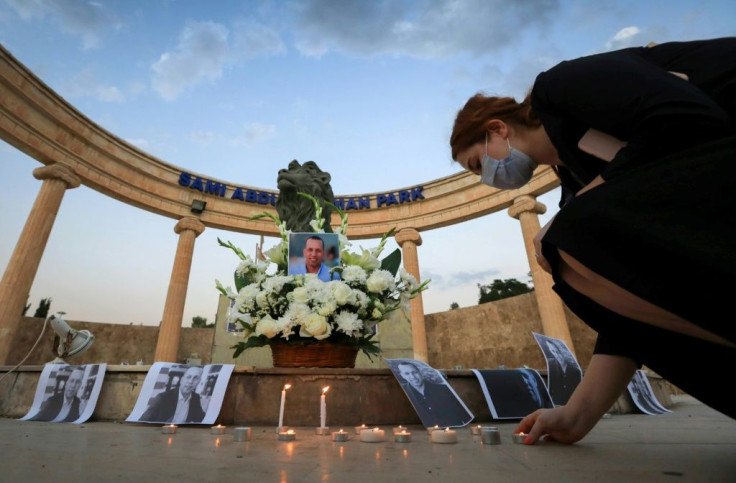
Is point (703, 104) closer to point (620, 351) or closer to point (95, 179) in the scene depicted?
point (620, 351)

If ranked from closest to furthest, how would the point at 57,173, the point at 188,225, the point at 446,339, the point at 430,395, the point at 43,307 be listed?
the point at 430,395 → the point at 57,173 → the point at 188,225 → the point at 446,339 → the point at 43,307

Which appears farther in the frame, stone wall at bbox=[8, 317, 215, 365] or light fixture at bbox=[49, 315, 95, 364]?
stone wall at bbox=[8, 317, 215, 365]

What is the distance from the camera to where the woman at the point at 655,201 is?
90 cm

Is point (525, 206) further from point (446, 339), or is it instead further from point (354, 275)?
point (354, 275)

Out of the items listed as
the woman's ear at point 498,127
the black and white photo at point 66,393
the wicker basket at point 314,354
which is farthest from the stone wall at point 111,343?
the woman's ear at point 498,127

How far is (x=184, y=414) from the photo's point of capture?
306 cm

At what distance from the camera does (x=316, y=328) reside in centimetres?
320

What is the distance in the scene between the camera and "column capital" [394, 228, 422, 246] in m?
17.9

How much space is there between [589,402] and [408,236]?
16.3 metres

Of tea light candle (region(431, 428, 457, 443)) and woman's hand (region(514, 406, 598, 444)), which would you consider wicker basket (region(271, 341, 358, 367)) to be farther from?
woman's hand (region(514, 406, 598, 444))

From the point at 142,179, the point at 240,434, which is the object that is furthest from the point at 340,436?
the point at 142,179

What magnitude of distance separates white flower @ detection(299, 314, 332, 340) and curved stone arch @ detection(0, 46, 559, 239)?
43.6 ft

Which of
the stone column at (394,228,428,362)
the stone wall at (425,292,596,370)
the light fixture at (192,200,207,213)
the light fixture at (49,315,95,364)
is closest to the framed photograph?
the light fixture at (49,315,95,364)

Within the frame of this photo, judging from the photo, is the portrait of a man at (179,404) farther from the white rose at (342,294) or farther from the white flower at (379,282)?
the white flower at (379,282)
